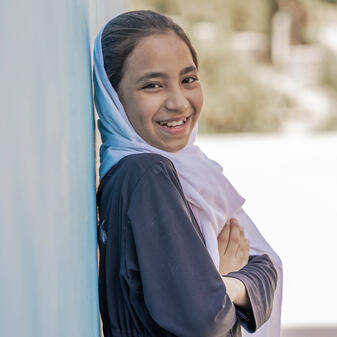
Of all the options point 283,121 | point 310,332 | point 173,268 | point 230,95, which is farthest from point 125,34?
point 283,121

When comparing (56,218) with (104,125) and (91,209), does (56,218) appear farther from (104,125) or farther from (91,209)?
(104,125)

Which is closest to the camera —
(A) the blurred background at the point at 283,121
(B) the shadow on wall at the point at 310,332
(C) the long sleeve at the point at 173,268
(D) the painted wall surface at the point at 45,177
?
(D) the painted wall surface at the point at 45,177

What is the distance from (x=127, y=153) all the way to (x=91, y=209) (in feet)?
0.51

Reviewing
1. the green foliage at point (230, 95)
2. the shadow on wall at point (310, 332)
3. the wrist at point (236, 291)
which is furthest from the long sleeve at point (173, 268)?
the green foliage at point (230, 95)

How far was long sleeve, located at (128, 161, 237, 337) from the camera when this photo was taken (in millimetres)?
1321

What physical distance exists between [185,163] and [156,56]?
0.27 m

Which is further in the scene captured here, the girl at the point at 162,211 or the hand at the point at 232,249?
the hand at the point at 232,249

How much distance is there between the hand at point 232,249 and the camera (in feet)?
5.55

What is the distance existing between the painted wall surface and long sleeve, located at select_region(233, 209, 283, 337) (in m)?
0.47

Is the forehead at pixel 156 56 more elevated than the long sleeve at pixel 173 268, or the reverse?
the forehead at pixel 156 56

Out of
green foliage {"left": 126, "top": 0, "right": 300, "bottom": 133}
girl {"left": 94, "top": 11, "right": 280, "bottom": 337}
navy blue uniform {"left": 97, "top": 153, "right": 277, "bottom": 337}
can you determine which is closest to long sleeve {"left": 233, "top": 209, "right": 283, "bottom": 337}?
girl {"left": 94, "top": 11, "right": 280, "bottom": 337}

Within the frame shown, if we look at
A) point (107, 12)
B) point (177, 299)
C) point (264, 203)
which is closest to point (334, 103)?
point (264, 203)

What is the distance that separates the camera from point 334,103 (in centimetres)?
1450

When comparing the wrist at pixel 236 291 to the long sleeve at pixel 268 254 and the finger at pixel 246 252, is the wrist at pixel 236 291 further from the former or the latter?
the long sleeve at pixel 268 254
